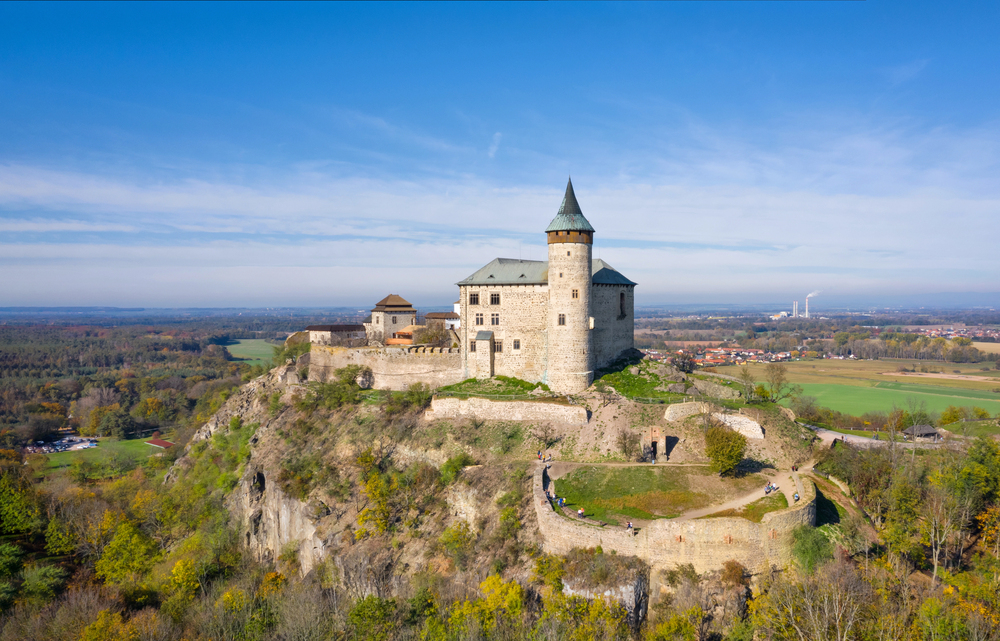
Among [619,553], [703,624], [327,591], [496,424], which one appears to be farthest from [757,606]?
[327,591]

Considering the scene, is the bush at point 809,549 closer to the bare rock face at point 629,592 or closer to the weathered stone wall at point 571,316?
the bare rock face at point 629,592

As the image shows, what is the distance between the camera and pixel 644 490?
3017 centimetres

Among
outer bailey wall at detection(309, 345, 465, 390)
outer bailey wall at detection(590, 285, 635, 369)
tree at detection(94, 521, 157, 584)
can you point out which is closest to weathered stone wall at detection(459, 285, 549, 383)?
outer bailey wall at detection(309, 345, 465, 390)

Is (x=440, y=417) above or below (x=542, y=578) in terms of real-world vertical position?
above

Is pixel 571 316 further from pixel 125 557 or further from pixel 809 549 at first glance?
pixel 125 557

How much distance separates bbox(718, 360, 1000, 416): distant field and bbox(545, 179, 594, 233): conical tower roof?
49040mm

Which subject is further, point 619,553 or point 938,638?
point 619,553

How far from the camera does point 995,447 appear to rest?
3631 cm

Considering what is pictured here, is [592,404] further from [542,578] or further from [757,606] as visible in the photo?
[757,606]

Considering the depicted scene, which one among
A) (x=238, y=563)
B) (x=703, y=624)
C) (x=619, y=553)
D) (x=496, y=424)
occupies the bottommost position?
(x=238, y=563)

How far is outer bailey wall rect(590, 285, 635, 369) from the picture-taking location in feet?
140

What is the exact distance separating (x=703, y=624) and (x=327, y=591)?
20.5 m

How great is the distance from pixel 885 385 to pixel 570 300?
75.1 meters

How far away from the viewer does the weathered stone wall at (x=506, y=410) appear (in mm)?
37031
